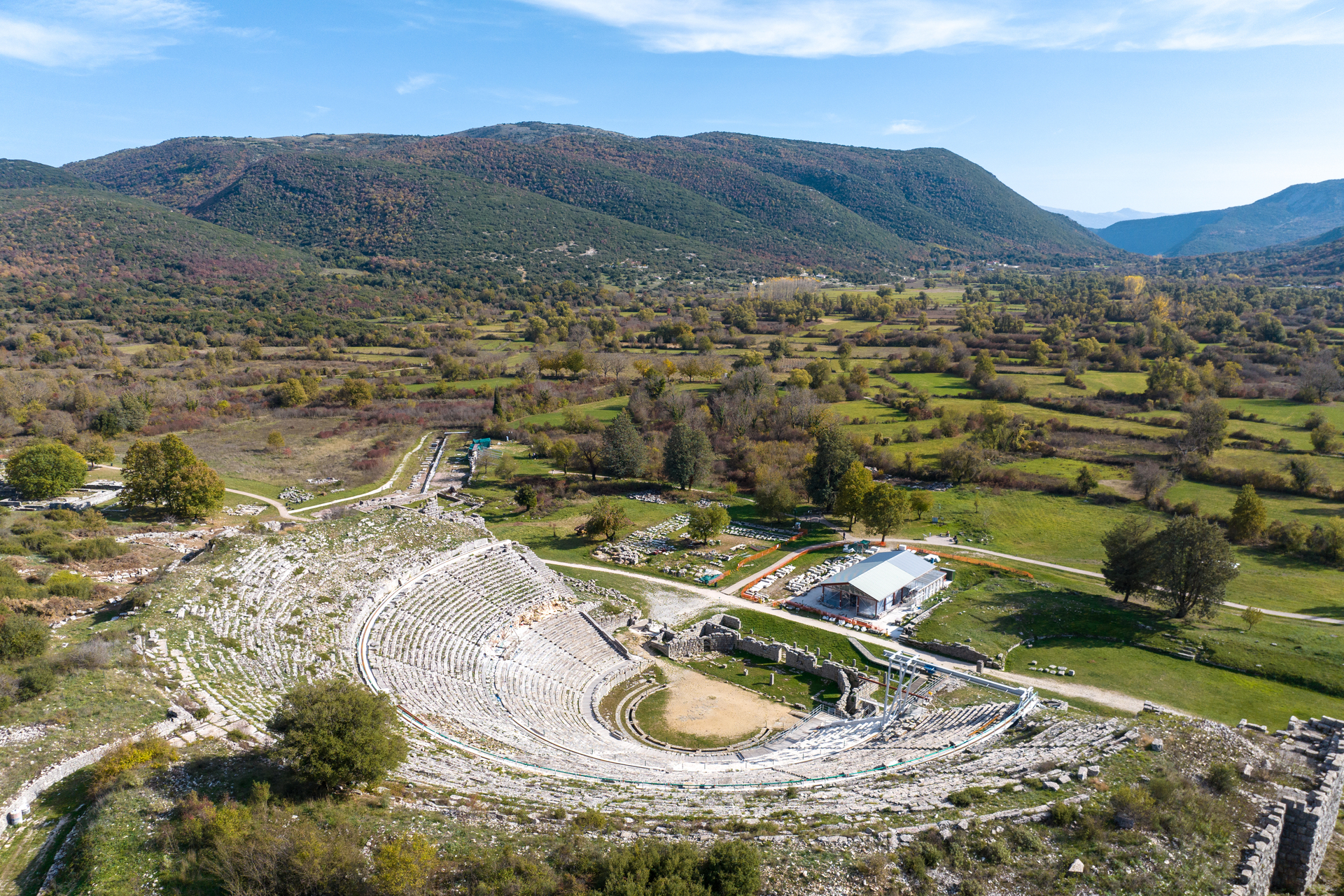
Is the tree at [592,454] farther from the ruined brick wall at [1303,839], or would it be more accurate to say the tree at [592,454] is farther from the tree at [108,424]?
the ruined brick wall at [1303,839]

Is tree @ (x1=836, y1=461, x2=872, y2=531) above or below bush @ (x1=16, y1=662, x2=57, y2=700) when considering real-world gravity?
below

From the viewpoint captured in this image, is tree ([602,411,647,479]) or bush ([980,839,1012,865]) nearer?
A: bush ([980,839,1012,865])

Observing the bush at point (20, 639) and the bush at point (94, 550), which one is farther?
the bush at point (94, 550)

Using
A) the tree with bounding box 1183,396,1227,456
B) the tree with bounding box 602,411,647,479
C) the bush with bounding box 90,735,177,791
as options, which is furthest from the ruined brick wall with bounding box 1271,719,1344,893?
the tree with bounding box 1183,396,1227,456

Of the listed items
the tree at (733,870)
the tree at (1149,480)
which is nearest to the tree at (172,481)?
the tree at (733,870)

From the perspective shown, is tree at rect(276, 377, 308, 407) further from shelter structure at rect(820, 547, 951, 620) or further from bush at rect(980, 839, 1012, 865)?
bush at rect(980, 839, 1012, 865)

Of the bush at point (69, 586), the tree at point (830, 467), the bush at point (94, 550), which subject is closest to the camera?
the bush at point (69, 586)

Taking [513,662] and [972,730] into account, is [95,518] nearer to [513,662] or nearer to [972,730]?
[513,662]
